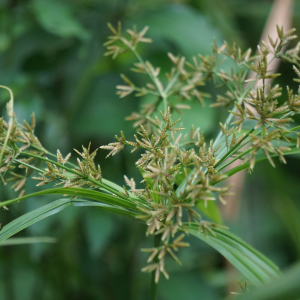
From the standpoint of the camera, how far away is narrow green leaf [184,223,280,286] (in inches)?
13.0

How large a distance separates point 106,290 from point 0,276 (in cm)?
31

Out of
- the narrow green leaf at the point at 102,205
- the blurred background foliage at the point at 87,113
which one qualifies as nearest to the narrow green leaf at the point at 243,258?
the narrow green leaf at the point at 102,205

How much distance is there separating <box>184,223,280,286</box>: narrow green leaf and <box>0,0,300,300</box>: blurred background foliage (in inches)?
20.4

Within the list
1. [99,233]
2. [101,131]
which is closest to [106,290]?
[99,233]

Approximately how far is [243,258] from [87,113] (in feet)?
2.53

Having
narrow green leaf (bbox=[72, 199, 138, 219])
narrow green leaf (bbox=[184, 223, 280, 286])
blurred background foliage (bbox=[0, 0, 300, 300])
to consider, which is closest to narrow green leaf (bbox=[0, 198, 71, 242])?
narrow green leaf (bbox=[72, 199, 138, 219])

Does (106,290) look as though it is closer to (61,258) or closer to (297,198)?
(61,258)

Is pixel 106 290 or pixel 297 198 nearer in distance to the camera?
pixel 106 290

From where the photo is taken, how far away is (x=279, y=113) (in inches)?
13.4

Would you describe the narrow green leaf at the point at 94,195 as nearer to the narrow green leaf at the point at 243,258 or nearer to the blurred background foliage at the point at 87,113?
the narrow green leaf at the point at 243,258

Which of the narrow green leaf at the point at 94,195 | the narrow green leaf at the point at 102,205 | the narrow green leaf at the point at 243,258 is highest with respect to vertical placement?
the narrow green leaf at the point at 94,195

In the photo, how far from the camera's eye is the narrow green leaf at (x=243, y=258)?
330mm

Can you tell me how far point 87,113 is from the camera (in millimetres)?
1033

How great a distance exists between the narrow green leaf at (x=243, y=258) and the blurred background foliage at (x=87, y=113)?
0.52m
